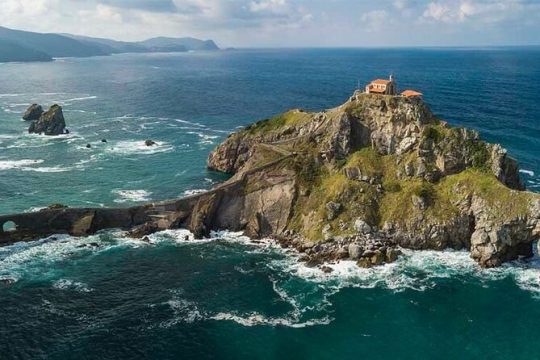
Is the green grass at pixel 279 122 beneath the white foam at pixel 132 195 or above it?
above

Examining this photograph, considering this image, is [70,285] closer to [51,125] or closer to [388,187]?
[388,187]

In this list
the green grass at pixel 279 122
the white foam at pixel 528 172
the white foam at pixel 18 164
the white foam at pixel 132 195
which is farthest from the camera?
the white foam at pixel 18 164

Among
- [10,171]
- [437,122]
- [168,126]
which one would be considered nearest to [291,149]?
[437,122]

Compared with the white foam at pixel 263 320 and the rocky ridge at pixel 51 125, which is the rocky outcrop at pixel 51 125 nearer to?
the rocky ridge at pixel 51 125

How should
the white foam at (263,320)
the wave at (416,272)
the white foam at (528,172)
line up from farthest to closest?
the white foam at (528,172) < the wave at (416,272) < the white foam at (263,320)

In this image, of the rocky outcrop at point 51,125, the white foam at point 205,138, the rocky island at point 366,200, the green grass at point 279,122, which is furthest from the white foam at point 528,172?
the rocky outcrop at point 51,125

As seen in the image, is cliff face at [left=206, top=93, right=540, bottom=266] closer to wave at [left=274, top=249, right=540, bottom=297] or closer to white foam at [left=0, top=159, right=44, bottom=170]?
wave at [left=274, top=249, right=540, bottom=297]

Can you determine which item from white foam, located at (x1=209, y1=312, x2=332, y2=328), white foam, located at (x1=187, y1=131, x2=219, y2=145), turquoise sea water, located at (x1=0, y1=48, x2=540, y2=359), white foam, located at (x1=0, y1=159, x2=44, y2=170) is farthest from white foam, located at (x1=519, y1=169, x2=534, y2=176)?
white foam, located at (x1=0, y1=159, x2=44, y2=170)
